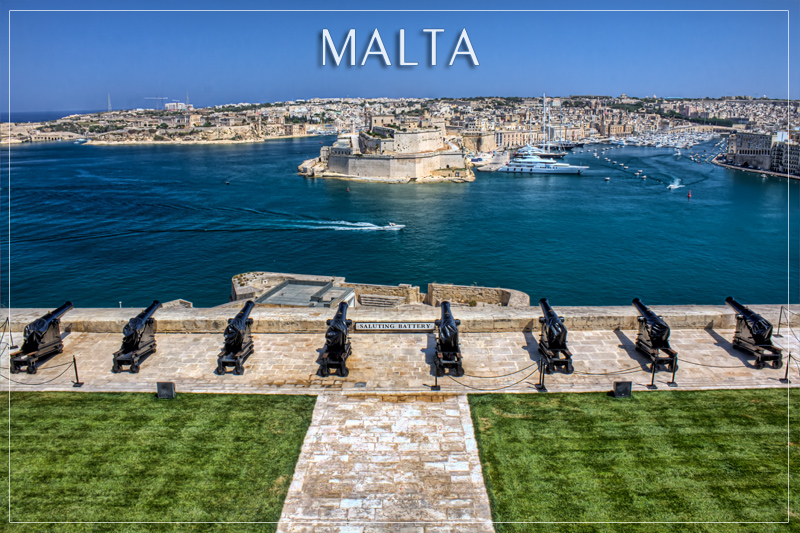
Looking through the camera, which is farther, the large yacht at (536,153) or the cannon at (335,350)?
the large yacht at (536,153)

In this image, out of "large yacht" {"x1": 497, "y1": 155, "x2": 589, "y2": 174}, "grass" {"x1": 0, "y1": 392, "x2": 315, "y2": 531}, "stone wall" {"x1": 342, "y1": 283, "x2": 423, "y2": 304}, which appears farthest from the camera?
"large yacht" {"x1": 497, "y1": 155, "x2": 589, "y2": 174}

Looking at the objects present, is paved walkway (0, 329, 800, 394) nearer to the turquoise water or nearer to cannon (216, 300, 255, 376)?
cannon (216, 300, 255, 376)

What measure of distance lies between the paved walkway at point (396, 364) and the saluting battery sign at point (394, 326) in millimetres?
95

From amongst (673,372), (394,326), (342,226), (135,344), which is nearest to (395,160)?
(342,226)

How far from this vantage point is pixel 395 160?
184ft

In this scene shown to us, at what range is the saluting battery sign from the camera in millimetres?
7199

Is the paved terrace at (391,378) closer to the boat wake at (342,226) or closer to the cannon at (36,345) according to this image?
the cannon at (36,345)

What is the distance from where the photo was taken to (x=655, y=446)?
4.93m

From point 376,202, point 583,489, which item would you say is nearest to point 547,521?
point 583,489

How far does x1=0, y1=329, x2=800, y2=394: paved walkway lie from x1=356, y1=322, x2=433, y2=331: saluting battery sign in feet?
0.31

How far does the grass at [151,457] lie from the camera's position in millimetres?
4262

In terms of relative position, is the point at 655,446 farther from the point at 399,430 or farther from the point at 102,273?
the point at 102,273

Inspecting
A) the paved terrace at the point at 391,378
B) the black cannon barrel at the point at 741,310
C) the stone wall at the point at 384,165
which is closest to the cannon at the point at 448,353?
the paved terrace at the point at 391,378

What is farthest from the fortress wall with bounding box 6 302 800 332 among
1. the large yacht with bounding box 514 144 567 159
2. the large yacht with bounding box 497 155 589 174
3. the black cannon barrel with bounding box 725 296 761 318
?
the large yacht with bounding box 514 144 567 159
